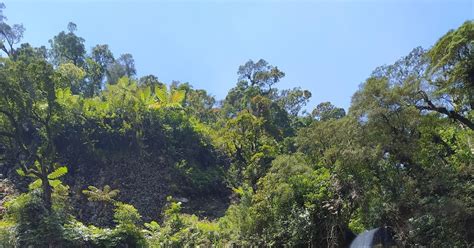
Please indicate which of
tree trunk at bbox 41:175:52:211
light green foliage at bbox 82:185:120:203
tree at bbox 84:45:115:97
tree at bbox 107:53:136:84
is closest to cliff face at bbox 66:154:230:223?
light green foliage at bbox 82:185:120:203

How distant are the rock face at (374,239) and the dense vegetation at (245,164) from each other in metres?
0.32

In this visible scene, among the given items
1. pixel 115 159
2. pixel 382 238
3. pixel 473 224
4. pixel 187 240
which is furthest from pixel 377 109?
pixel 115 159

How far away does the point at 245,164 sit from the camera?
70.3 feet

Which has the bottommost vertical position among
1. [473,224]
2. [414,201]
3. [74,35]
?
[473,224]

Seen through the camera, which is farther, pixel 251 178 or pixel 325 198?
pixel 251 178

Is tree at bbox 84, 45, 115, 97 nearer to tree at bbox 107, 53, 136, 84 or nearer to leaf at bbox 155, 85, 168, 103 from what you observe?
tree at bbox 107, 53, 136, 84

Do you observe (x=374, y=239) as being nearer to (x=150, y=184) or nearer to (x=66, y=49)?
(x=150, y=184)

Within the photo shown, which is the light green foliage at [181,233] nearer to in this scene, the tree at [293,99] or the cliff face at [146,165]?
the cliff face at [146,165]

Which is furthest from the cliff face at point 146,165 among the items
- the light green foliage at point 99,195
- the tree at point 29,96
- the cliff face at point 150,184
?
the tree at point 29,96

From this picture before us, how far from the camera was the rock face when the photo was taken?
10469 mm

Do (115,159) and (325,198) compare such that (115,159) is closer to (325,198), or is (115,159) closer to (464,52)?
(325,198)

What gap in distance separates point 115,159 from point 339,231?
40.0ft

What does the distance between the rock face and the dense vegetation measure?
32 centimetres

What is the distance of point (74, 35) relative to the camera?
31.3 meters
